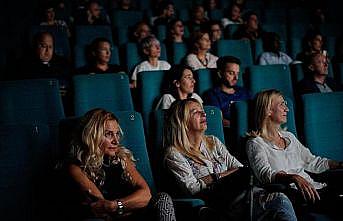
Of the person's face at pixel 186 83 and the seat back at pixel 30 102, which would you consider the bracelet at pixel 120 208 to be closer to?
the seat back at pixel 30 102

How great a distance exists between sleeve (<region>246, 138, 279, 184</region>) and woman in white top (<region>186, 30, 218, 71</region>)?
36.7 inches

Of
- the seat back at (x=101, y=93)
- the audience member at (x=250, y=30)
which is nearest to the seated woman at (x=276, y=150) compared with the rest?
the seat back at (x=101, y=93)

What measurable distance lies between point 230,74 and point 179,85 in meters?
0.20

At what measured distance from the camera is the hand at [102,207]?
1.20m

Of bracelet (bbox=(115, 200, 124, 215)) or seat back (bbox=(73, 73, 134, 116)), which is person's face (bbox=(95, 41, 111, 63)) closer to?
seat back (bbox=(73, 73, 134, 116))

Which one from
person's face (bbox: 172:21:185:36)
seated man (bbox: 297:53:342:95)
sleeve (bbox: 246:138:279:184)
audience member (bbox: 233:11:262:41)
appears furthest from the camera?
audience member (bbox: 233:11:262:41)

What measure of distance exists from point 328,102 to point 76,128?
0.75 m

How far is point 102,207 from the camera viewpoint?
3.92 ft

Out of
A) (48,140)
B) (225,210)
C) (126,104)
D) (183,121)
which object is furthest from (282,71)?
(48,140)

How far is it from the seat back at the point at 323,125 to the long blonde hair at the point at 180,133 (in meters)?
0.35

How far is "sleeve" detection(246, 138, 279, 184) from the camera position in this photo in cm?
141

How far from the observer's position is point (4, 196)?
1245mm

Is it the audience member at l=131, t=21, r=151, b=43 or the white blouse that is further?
the audience member at l=131, t=21, r=151, b=43

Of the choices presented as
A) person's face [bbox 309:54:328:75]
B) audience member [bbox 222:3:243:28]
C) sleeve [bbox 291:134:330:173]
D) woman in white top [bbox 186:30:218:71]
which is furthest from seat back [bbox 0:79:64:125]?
audience member [bbox 222:3:243:28]
